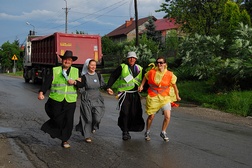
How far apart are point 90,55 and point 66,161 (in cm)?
1483

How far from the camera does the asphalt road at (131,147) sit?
A: 18.3 feet

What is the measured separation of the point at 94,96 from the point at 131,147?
128 centimetres

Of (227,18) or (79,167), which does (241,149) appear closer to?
(79,167)

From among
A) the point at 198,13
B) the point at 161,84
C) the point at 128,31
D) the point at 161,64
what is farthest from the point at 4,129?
the point at 128,31

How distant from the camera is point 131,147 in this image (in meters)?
Answer: 6.59

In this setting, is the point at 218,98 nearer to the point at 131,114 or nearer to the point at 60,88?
the point at 131,114

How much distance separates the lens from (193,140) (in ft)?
24.3

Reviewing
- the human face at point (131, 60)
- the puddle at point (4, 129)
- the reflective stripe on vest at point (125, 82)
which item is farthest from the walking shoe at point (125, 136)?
the puddle at point (4, 129)

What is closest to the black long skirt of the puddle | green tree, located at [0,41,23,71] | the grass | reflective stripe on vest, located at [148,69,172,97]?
reflective stripe on vest, located at [148,69,172,97]

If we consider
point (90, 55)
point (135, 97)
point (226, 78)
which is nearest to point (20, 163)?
point (135, 97)

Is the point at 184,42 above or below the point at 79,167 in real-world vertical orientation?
above

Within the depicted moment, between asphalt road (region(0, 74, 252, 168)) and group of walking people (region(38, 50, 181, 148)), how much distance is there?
290mm

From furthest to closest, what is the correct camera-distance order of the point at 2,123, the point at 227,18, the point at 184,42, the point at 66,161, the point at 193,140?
1. the point at 227,18
2. the point at 184,42
3. the point at 2,123
4. the point at 193,140
5. the point at 66,161

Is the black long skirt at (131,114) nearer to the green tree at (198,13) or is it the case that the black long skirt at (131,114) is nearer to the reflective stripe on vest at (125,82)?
the reflective stripe on vest at (125,82)
